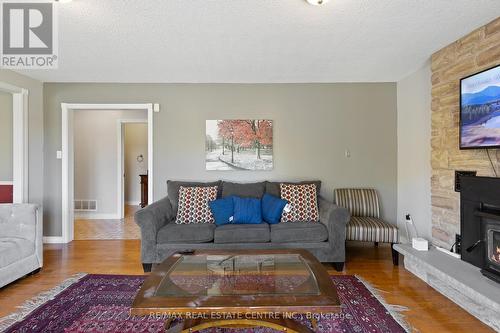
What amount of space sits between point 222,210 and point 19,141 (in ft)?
9.39

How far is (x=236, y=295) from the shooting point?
4.75ft

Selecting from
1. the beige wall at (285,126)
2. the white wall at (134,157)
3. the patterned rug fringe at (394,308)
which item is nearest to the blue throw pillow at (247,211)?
the beige wall at (285,126)

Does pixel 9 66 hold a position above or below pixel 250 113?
above

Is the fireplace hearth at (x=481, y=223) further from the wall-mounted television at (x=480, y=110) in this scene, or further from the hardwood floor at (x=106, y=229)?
the hardwood floor at (x=106, y=229)

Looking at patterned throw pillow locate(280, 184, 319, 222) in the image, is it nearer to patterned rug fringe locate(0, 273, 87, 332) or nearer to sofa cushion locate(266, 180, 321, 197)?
sofa cushion locate(266, 180, 321, 197)

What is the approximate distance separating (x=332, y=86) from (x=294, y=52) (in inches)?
50.5

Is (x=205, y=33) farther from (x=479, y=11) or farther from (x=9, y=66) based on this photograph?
(x=9, y=66)

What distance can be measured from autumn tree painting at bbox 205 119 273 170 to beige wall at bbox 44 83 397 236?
10 cm

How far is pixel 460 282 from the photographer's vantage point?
73.5 inches

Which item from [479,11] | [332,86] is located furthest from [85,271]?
[479,11]

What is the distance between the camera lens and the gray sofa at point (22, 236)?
98.1 inches

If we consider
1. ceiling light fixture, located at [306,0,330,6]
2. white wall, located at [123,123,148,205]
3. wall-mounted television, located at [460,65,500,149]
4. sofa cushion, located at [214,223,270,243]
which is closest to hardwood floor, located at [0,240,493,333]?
sofa cushion, located at [214,223,270,243]

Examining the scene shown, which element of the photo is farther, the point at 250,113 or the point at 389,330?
the point at 250,113

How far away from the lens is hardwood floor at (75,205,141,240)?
4102 millimetres
